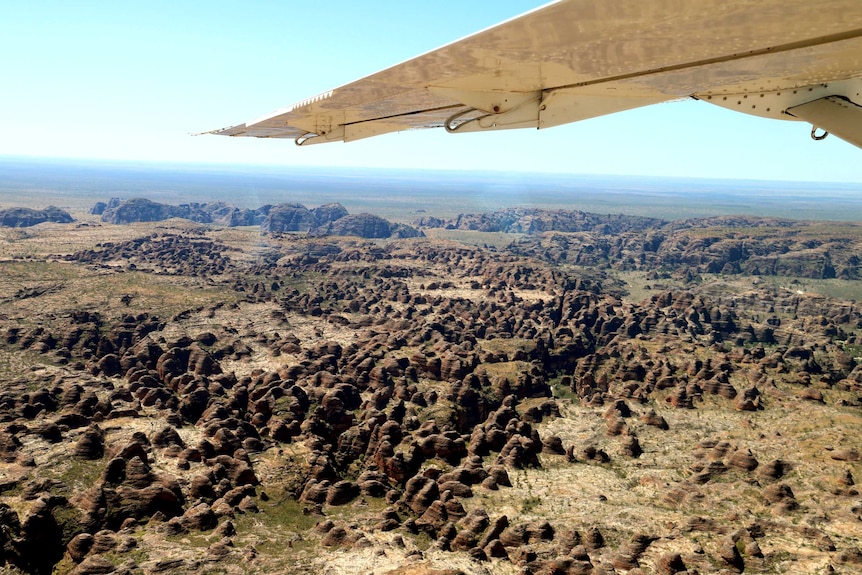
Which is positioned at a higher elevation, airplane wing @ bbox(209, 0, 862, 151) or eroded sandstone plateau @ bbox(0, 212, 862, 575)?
airplane wing @ bbox(209, 0, 862, 151)

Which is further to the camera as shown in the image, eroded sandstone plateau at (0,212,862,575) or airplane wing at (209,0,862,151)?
eroded sandstone plateau at (0,212,862,575)

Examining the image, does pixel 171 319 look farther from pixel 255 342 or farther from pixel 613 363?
pixel 613 363

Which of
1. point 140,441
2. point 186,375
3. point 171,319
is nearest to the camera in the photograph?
point 140,441

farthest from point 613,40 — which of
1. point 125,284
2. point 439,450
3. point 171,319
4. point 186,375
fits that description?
point 125,284

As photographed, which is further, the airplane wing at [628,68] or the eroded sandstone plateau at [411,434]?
the eroded sandstone plateau at [411,434]

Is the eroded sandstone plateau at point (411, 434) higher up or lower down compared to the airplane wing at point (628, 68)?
lower down
